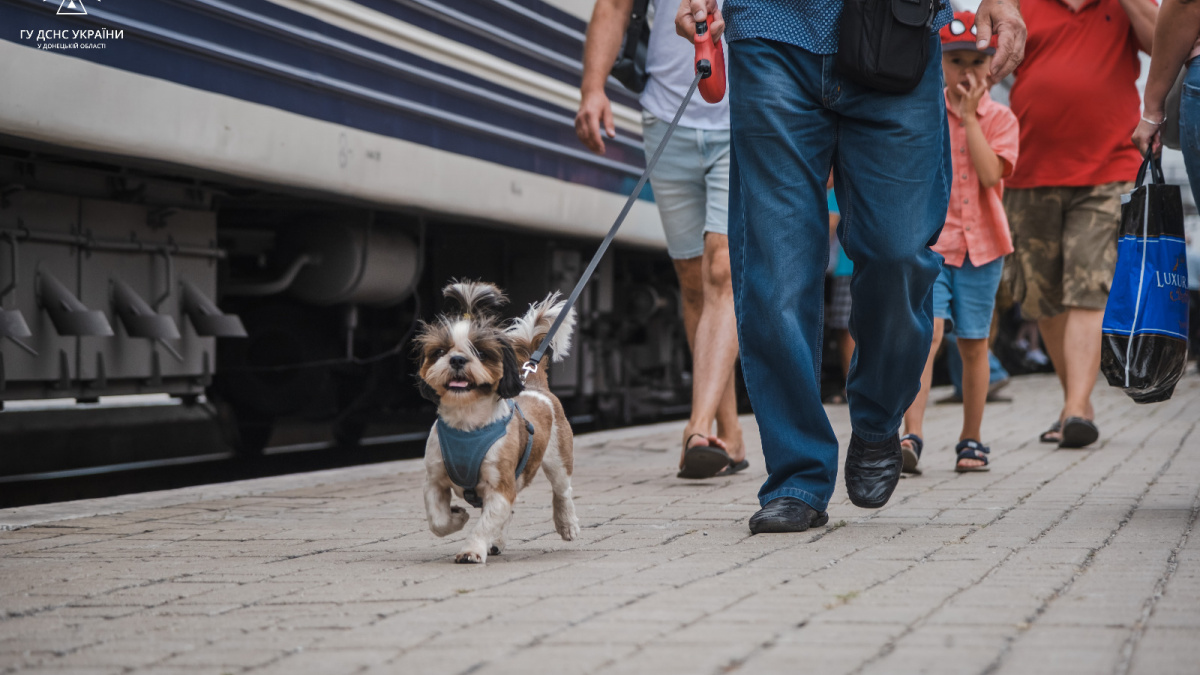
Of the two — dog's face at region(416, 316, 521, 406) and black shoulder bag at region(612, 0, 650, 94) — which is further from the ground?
black shoulder bag at region(612, 0, 650, 94)

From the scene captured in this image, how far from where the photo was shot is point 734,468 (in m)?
5.82

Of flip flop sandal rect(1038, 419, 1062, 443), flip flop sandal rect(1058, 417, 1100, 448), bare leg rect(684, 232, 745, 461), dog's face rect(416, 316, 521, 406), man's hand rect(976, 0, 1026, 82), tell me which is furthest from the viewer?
flip flop sandal rect(1038, 419, 1062, 443)

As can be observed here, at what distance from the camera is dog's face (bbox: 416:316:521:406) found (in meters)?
3.56

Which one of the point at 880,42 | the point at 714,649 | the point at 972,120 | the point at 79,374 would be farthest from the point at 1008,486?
the point at 79,374

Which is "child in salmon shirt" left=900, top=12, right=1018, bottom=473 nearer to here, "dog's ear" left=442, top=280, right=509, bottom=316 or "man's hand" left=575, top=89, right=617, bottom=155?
"man's hand" left=575, top=89, right=617, bottom=155

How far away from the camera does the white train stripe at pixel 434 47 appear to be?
583 centimetres

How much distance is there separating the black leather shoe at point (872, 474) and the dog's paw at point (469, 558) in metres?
1.18

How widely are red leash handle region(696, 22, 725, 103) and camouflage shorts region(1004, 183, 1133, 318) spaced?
110 inches

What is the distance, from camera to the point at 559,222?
24.7 feet

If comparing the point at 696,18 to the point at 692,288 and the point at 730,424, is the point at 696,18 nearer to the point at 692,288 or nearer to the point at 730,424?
the point at 692,288

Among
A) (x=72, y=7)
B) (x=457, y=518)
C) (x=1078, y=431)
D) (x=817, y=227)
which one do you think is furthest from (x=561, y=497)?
(x=1078, y=431)

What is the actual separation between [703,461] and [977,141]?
1.73m

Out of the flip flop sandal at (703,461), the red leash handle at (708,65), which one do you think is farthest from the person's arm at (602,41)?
the flip flop sandal at (703,461)

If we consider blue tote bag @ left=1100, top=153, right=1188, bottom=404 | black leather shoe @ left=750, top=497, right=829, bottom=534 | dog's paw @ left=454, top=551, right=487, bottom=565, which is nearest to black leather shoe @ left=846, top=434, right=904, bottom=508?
black leather shoe @ left=750, top=497, right=829, bottom=534
